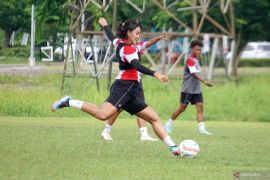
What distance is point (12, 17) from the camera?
2062 cm

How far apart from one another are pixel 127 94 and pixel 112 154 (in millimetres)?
914

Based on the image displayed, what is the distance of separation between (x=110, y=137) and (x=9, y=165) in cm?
458

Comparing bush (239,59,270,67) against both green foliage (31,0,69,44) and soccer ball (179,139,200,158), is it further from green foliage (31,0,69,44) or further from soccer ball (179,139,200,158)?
soccer ball (179,139,200,158)

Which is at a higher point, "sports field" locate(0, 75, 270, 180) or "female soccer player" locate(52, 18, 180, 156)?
"female soccer player" locate(52, 18, 180, 156)

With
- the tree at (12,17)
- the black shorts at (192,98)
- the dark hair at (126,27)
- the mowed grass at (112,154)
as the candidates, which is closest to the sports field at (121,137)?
the mowed grass at (112,154)

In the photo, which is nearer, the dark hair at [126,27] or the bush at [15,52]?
the dark hair at [126,27]

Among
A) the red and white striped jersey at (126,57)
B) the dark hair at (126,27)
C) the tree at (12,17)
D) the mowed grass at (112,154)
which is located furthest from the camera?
the tree at (12,17)

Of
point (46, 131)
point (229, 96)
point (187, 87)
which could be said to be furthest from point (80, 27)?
point (46, 131)

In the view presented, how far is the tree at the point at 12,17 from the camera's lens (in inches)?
795

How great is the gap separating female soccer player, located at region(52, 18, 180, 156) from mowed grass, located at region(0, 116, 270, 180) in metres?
0.51

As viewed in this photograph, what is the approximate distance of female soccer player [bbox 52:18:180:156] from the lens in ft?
37.3

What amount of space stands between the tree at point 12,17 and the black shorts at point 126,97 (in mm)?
9045

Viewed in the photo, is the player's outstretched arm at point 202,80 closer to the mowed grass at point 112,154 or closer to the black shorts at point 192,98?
the black shorts at point 192,98

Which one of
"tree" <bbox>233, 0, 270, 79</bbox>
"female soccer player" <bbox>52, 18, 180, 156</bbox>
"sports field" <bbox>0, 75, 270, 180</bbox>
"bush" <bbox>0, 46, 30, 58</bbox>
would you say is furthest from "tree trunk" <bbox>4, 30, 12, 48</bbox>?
"tree" <bbox>233, 0, 270, 79</bbox>
